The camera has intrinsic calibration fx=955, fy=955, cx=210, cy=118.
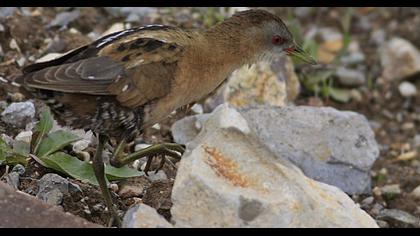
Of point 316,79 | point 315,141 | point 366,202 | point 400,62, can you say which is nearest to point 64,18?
point 316,79

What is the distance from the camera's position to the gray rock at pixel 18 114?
6.22 meters

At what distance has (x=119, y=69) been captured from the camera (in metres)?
5.09

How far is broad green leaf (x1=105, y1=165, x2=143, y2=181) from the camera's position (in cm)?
551

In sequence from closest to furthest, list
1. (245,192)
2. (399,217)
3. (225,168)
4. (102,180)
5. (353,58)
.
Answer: (245,192) < (225,168) < (102,180) < (399,217) < (353,58)

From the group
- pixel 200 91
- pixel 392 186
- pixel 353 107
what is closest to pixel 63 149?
pixel 200 91

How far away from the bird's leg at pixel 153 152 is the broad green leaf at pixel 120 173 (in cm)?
4

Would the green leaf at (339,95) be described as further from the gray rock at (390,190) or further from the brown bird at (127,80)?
the brown bird at (127,80)

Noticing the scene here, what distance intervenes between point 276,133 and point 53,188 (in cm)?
182

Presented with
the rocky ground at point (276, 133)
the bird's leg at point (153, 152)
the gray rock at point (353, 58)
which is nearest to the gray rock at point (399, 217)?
the rocky ground at point (276, 133)

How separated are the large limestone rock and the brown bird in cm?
103

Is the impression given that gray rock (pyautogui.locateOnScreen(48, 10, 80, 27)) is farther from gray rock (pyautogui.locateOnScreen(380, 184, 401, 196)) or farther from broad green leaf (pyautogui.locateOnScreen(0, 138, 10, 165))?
gray rock (pyautogui.locateOnScreen(380, 184, 401, 196))

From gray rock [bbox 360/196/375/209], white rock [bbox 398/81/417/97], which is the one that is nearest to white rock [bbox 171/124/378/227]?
gray rock [bbox 360/196/375/209]

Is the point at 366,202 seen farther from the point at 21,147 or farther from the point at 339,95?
the point at 21,147
